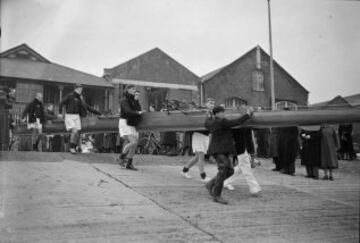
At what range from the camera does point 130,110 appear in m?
7.53

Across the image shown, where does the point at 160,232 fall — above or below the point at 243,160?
below

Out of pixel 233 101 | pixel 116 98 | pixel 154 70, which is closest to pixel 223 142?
pixel 116 98

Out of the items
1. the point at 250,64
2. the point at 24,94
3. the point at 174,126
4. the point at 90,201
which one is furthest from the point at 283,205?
the point at 250,64

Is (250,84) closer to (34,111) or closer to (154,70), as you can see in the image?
(154,70)

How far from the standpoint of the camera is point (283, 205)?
18.1ft

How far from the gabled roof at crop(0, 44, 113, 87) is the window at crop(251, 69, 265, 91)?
462 inches

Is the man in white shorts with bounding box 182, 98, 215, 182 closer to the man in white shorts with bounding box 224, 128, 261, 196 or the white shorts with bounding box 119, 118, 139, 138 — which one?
the man in white shorts with bounding box 224, 128, 261, 196

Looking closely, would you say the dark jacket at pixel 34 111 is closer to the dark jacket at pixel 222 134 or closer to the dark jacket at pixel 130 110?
the dark jacket at pixel 130 110

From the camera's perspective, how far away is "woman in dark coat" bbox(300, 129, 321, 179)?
8.77 m

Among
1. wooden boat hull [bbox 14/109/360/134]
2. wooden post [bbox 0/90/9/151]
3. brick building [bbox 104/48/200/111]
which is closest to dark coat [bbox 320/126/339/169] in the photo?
wooden boat hull [bbox 14/109/360/134]

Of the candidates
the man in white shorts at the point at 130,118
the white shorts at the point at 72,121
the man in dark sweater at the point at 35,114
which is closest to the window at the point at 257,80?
the white shorts at the point at 72,121

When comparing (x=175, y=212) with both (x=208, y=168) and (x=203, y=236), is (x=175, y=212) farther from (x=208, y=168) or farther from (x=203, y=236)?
(x=208, y=168)

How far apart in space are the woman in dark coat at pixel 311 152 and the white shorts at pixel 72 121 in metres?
5.50

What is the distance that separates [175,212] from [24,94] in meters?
14.2
